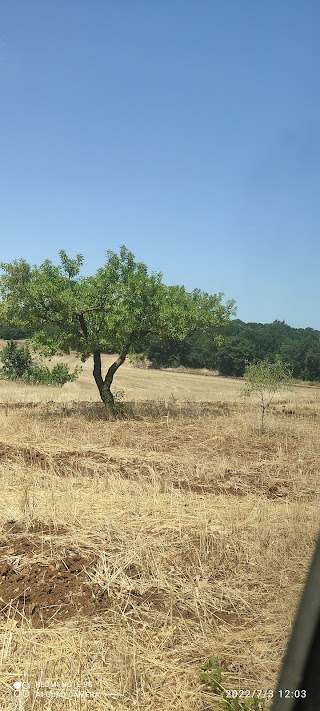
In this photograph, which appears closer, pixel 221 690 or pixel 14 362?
pixel 221 690

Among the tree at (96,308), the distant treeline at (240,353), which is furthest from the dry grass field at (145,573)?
the distant treeline at (240,353)

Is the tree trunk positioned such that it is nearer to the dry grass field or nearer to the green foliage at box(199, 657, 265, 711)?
the dry grass field

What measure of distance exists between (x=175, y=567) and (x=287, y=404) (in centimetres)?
2703

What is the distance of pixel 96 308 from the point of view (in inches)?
811

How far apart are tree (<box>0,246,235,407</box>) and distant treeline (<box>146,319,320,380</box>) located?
132 ft

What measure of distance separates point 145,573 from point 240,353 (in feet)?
198

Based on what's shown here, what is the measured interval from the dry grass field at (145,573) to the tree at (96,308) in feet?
24.3

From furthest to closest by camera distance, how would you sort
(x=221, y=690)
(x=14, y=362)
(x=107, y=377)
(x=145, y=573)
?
(x=14, y=362) → (x=107, y=377) → (x=145, y=573) → (x=221, y=690)

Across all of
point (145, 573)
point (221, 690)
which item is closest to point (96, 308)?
point (145, 573)

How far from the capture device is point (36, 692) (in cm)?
377

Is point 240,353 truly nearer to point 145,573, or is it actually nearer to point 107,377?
point 107,377

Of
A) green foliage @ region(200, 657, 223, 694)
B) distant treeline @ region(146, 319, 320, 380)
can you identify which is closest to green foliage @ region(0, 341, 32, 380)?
distant treeline @ region(146, 319, 320, 380)

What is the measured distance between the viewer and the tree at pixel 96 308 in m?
20.1

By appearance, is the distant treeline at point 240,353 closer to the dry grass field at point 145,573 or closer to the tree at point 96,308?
the tree at point 96,308
